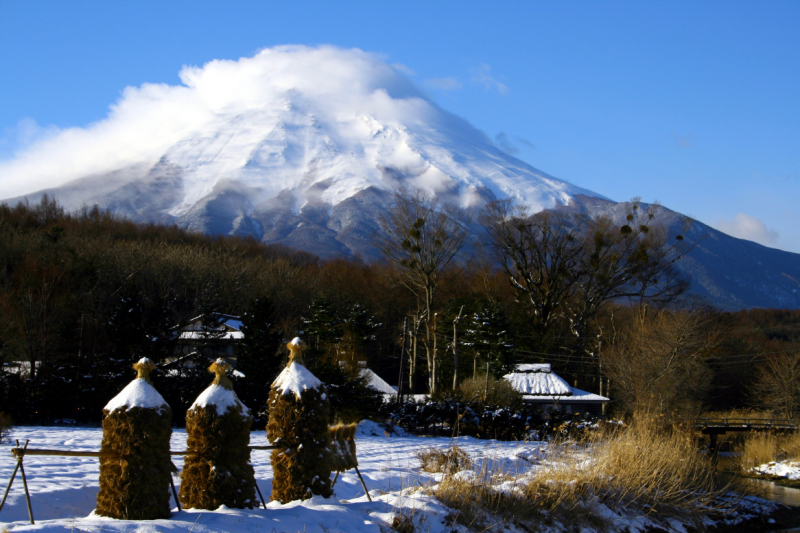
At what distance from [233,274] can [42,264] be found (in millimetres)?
16395

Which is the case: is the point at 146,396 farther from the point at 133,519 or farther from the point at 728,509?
the point at 728,509

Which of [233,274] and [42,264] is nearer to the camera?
[42,264]

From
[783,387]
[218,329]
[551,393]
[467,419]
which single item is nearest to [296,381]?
[467,419]

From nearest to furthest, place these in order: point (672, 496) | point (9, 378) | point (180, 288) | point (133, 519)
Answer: point (133, 519) → point (672, 496) → point (9, 378) → point (180, 288)

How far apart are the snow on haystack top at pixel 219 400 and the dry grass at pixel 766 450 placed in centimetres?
2603

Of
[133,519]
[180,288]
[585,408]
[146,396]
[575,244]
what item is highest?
[575,244]

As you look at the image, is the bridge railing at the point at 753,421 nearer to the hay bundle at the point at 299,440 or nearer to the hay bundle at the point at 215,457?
the hay bundle at the point at 299,440

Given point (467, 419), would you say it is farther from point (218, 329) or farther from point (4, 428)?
point (4, 428)

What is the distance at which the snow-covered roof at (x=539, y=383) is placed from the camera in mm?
38484

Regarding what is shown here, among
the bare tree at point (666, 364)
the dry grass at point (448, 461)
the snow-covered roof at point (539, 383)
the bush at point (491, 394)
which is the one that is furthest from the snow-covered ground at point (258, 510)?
the snow-covered roof at point (539, 383)

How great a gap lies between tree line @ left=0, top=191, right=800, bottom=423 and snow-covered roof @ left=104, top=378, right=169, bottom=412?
20.8 m

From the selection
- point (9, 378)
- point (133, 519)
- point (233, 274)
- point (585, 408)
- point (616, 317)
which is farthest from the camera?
point (616, 317)

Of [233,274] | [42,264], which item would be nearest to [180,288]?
[233,274]

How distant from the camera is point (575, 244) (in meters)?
49.7
